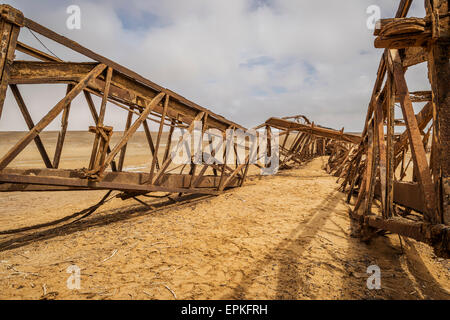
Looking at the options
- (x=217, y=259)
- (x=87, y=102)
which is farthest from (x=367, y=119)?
(x=87, y=102)

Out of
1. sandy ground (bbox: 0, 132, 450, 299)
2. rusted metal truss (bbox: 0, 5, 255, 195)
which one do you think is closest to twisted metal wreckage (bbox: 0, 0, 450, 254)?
rusted metal truss (bbox: 0, 5, 255, 195)

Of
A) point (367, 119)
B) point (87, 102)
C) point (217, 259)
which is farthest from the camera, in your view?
point (367, 119)

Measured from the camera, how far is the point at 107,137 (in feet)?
12.6

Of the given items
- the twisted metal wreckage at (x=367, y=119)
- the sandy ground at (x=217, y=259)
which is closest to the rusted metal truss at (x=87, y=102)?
the twisted metal wreckage at (x=367, y=119)

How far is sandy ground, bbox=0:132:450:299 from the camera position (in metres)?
2.39

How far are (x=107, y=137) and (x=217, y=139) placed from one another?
182 inches

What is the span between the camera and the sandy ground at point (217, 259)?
239 centimetres

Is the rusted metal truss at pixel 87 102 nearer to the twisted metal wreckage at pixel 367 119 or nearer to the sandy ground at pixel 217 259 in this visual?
the twisted metal wreckage at pixel 367 119

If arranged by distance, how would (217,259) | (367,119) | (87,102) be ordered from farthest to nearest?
1. (367,119)
2. (87,102)
3. (217,259)

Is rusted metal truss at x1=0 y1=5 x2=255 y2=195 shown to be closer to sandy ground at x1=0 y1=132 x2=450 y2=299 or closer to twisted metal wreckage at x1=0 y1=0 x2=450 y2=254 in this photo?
twisted metal wreckage at x1=0 y1=0 x2=450 y2=254

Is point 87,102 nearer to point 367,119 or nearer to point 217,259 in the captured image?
point 217,259

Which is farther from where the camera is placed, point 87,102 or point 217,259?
point 87,102

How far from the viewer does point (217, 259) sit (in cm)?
Result: 310

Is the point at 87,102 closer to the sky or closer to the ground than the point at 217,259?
closer to the sky
